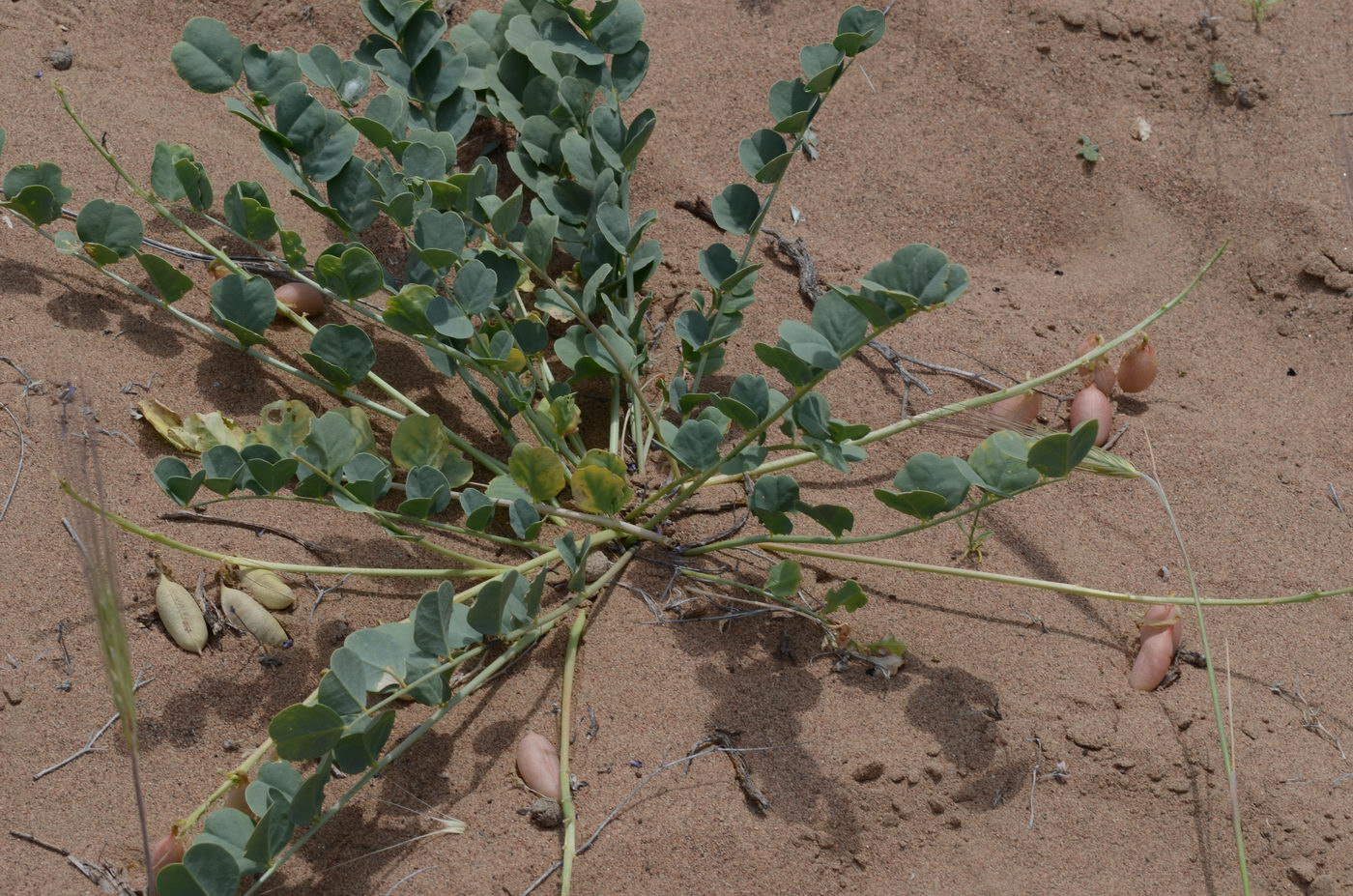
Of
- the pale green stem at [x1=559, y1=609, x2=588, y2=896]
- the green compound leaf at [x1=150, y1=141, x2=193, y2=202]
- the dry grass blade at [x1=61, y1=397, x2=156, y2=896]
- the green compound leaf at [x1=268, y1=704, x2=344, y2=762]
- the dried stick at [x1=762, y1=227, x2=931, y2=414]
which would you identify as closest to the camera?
the dry grass blade at [x1=61, y1=397, x2=156, y2=896]

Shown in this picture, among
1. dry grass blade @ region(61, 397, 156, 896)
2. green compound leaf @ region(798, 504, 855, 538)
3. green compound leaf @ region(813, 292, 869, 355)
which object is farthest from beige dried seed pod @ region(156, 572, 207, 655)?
green compound leaf @ region(813, 292, 869, 355)

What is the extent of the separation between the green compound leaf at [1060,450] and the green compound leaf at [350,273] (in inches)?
35.8

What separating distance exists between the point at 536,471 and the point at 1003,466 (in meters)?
0.61

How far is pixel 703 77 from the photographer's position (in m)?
2.68

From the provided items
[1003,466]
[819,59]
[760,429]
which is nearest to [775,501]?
[760,429]

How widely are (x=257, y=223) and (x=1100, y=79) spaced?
195 cm

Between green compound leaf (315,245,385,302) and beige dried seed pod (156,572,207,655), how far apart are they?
1.58 feet

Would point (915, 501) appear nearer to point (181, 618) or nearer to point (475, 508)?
point (475, 508)

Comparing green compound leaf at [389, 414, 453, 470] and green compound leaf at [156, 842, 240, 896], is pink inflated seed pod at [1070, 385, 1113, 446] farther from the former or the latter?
green compound leaf at [156, 842, 240, 896]

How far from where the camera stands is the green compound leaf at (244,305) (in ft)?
5.64

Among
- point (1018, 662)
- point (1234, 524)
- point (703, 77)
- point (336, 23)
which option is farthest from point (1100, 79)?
point (336, 23)

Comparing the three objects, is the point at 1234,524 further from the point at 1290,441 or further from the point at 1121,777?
→ the point at 1121,777

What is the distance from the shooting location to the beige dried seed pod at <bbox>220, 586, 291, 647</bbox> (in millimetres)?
1658

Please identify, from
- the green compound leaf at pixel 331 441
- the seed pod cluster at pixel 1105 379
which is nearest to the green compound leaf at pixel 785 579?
the green compound leaf at pixel 331 441
